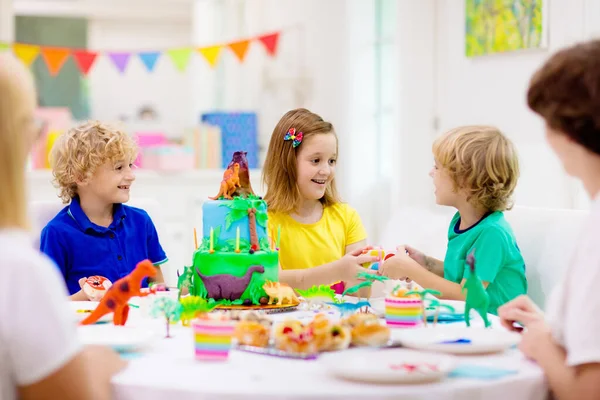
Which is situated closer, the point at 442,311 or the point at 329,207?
the point at 442,311

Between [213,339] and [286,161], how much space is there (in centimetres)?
134

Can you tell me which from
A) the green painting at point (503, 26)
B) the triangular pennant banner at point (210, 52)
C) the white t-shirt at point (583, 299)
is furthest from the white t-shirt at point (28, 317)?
the triangular pennant banner at point (210, 52)

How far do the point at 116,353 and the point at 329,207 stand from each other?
1478 millimetres

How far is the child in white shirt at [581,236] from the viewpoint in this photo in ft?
4.50

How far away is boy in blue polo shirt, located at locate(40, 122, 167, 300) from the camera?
2.56 meters

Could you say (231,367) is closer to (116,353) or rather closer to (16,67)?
(116,353)

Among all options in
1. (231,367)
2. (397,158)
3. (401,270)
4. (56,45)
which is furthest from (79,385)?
(56,45)

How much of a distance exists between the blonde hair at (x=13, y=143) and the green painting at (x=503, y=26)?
2701mm

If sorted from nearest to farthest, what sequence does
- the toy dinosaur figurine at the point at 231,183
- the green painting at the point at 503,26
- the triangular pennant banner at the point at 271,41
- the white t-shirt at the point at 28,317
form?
the white t-shirt at the point at 28,317 < the toy dinosaur figurine at the point at 231,183 < the green painting at the point at 503,26 < the triangular pennant banner at the point at 271,41

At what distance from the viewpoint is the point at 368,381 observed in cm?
137

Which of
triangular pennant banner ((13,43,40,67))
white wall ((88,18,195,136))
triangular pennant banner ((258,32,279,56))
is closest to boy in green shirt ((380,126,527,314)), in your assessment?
triangular pennant banner ((258,32,279,56))

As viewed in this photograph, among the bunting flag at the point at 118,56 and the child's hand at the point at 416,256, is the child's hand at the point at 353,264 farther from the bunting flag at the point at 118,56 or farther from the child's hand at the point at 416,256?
the bunting flag at the point at 118,56

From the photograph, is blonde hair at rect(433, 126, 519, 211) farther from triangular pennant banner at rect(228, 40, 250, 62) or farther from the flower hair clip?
triangular pennant banner at rect(228, 40, 250, 62)

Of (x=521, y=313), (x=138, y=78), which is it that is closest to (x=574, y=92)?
(x=521, y=313)
